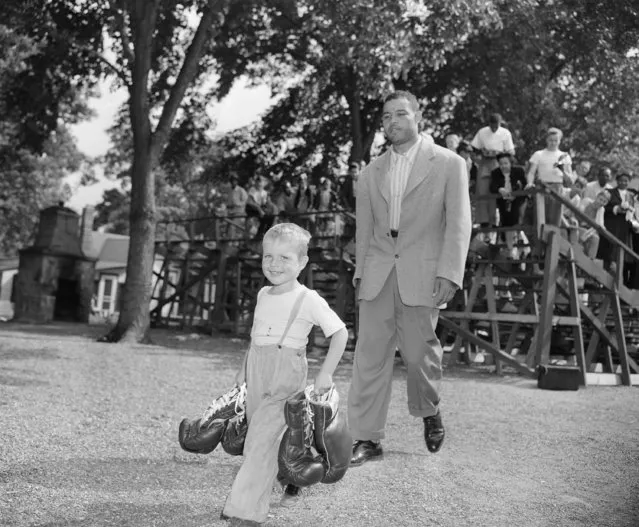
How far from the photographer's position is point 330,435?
12.0 feet

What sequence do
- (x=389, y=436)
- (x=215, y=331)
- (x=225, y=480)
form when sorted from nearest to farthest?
(x=225, y=480)
(x=389, y=436)
(x=215, y=331)

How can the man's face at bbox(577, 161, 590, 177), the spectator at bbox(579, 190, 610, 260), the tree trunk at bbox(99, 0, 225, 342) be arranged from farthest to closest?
the tree trunk at bbox(99, 0, 225, 342) → the man's face at bbox(577, 161, 590, 177) → the spectator at bbox(579, 190, 610, 260)

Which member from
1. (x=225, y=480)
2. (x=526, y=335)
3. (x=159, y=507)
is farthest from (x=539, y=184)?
(x=159, y=507)

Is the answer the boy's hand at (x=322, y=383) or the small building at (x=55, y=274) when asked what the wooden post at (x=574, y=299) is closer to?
the boy's hand at (x=322, y=383)

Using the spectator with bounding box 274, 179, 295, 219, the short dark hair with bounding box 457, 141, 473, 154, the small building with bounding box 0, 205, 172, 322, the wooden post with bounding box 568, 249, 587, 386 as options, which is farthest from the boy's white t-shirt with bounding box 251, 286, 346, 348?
the small building with bounding box 0, 205, 172, 322

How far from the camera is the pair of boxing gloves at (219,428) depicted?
377 centimetres

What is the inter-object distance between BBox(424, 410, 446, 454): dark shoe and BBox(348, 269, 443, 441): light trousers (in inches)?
3.2

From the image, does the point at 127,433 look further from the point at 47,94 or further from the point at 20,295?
the point at 20,295

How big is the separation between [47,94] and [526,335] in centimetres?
1169

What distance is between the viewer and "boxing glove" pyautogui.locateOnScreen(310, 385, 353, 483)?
3.62m

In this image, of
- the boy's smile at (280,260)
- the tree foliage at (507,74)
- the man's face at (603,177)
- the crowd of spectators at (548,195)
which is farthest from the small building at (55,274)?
the boy's smile at (280,260)

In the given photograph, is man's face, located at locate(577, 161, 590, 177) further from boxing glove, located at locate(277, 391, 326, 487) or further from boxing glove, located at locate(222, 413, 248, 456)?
boxing glove, located at locate(277, 391, 326, 487)

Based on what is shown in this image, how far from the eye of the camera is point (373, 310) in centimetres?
505

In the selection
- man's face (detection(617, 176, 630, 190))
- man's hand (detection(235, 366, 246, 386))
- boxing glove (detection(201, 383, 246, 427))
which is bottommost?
boxing glove (detection(201, 383, 246, 427))
